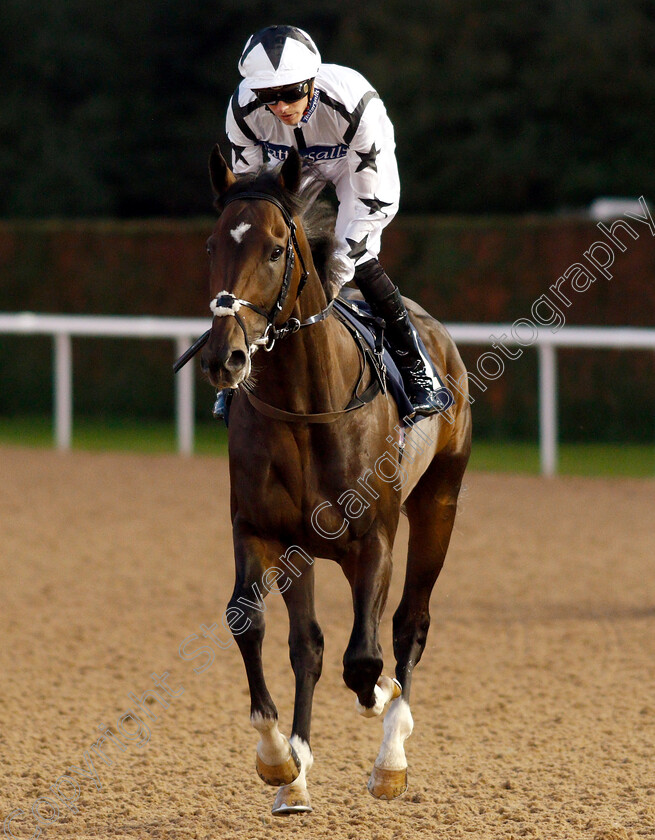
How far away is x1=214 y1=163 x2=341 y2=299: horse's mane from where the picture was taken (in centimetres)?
356

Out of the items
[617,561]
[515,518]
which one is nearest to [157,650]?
[617,561]

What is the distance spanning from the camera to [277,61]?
12.1 feet

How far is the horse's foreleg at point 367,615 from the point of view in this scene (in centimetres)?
380

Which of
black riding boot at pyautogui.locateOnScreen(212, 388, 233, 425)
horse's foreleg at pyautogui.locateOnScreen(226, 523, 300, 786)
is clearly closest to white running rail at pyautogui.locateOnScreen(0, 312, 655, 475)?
black riding boot at pyautogui.locateOnScreen(212, 388, 233, 425)

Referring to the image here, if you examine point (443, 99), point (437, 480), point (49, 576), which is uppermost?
point (443, 99)

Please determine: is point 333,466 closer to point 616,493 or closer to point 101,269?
point 616,493

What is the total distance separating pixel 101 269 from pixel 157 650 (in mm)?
9529

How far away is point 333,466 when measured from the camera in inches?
150

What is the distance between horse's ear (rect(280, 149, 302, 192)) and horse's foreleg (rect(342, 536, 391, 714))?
1087 millimetres

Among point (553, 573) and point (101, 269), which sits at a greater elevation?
point (101, 269)

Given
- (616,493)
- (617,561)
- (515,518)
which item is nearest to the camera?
(617,561)

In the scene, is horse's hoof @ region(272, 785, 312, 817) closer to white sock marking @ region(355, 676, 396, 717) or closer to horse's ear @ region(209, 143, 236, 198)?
white sock marking @ region(355, 676, 396, 717)

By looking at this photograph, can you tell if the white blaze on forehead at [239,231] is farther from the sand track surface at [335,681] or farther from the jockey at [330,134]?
the sand track surface at [335,681]

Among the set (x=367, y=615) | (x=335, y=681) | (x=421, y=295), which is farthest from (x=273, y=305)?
(x=421, y=295)
